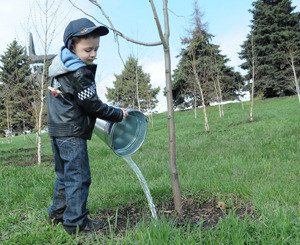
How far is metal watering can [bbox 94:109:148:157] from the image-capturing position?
6.66 feet

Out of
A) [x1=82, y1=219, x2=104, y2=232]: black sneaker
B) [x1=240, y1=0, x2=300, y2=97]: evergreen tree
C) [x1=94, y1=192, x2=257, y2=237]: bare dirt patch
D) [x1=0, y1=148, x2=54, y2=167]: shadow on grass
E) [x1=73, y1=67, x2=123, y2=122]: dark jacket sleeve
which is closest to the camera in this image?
[x1=73, y1=67, x2=123, y2=122]: dark jacket sleeve

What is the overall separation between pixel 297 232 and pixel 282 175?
4.64 feet

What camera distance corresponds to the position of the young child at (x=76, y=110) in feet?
5.91

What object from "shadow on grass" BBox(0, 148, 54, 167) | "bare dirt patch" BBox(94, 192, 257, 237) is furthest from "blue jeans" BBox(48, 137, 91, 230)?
"shadow on grass" BBox(0, 148, 54, 167)

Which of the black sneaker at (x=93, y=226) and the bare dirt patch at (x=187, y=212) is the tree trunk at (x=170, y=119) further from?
the black sneaker at (x=93, y=226)

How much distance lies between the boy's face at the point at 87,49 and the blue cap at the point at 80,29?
73 mm

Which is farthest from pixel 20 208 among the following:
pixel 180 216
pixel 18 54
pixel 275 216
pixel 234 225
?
pixel 18 54

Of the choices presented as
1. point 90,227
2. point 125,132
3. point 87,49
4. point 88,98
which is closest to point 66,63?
point 87,49

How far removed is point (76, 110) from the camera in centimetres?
188

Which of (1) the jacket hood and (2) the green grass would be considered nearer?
(2) the green grass

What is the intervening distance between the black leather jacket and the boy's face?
8 centimetres

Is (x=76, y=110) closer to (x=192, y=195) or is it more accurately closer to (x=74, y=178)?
(x=74, y=178)

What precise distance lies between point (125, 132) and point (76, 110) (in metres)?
0.55

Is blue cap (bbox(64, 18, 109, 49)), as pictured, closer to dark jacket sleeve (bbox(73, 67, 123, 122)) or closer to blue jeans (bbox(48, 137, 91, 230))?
dark jacket sleeve (bbox(73, 67, 123, 122))
